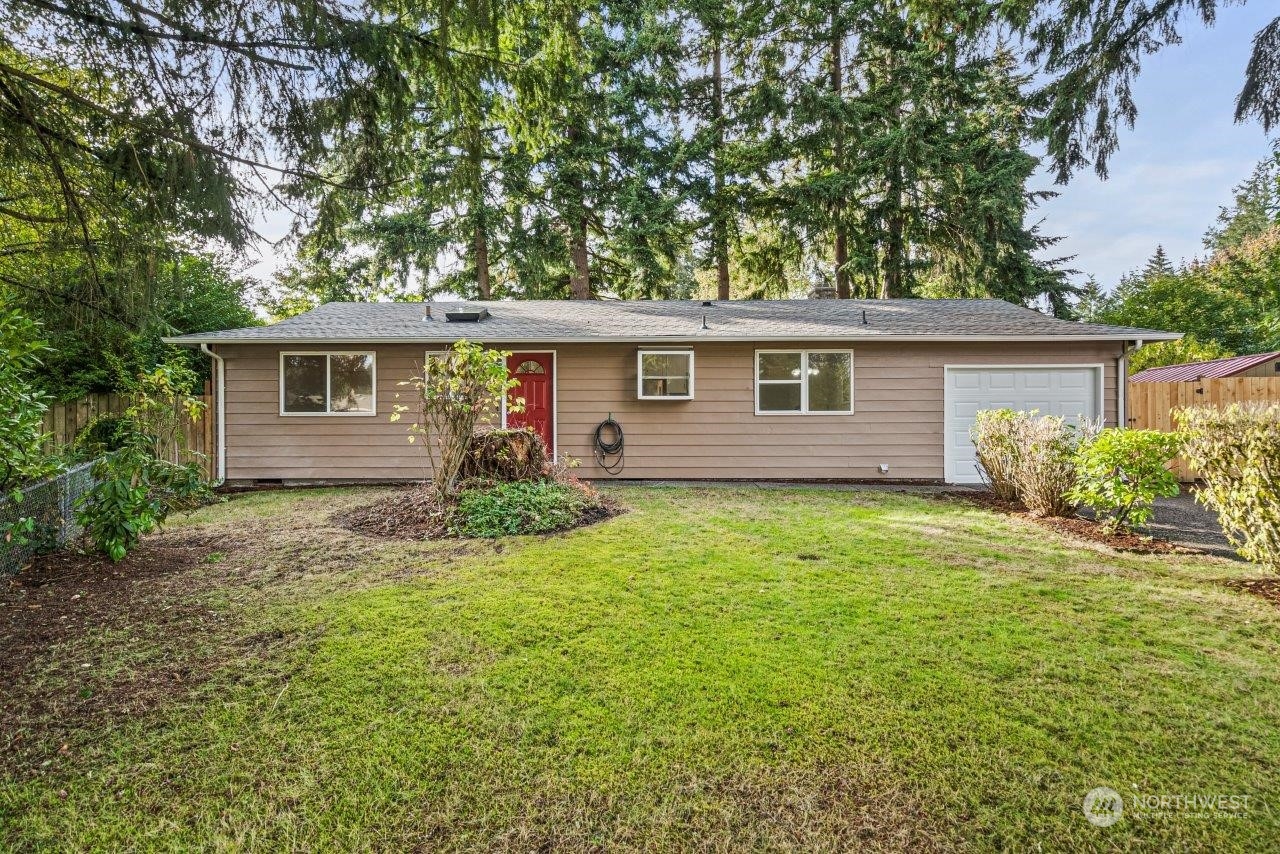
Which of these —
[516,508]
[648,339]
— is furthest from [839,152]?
[516,508]

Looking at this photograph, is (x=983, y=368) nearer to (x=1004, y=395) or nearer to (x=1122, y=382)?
(x=1004, y=395)

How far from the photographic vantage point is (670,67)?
13.4 metres

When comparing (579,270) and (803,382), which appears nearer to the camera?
(803,382)

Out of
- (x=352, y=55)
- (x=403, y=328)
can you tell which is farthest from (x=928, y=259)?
(x=352, y=55)

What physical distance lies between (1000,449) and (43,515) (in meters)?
8.75

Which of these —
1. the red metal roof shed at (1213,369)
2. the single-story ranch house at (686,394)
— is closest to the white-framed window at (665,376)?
the single-story ranch house at (686,394)

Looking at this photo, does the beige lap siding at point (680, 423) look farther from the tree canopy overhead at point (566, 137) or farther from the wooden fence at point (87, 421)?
the tree canopy overhead at point (566, 137)

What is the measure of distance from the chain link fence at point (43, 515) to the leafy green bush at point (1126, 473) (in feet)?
25.6

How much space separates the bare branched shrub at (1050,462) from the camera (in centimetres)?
538

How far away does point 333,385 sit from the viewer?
26.3ft

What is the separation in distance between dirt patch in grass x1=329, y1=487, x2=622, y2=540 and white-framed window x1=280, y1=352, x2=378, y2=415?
98.8 inches

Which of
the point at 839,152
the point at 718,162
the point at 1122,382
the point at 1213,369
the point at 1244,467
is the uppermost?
the point at 718,162

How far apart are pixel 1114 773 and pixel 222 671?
3.46 meters

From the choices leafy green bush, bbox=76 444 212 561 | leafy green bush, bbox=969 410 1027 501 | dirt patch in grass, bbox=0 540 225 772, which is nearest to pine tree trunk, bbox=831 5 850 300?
leafy green bush, bbox=969 410 1027 501
